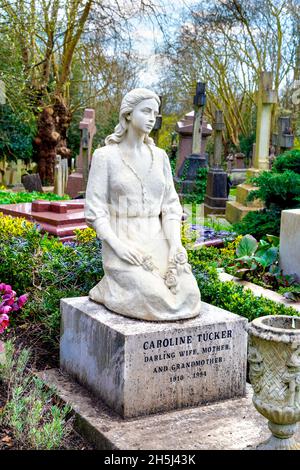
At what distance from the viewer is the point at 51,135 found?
2255 centimetres

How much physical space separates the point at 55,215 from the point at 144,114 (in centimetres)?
570

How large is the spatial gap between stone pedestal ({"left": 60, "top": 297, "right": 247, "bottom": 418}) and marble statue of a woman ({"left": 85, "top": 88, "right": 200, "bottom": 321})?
5.8 inches

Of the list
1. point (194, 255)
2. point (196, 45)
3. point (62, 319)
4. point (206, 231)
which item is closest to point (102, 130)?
point (196, 45)

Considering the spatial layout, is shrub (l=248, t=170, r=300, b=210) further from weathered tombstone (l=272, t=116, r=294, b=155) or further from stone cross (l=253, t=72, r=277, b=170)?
stone cross (l=253, t=72, r=277, b=170)

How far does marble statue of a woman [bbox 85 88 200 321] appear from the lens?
4730 mm

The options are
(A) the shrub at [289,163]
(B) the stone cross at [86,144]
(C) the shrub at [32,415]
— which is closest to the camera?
(C) the shrub at [32,415]

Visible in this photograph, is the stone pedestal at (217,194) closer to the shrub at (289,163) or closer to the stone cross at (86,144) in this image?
the stone cross at (86,144)

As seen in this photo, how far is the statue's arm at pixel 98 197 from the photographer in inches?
195

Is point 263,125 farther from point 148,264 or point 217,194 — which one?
point 148,264

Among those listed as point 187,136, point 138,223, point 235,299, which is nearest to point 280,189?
point 235,299

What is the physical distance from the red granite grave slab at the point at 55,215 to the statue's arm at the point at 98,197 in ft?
15.7

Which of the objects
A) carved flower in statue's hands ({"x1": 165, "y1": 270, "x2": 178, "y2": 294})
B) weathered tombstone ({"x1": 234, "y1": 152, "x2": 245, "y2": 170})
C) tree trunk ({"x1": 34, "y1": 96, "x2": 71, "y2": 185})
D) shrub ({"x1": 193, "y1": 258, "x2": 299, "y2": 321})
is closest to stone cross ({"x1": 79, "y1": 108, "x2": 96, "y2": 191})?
tree trunk ({"x1": 34, "y1": 96, "x2": 71, "y2": 185})

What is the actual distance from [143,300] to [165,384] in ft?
2.02

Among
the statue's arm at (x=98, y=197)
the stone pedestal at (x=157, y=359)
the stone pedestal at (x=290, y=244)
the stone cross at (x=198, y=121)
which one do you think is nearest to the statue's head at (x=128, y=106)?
the statue's arm at (x=98, y=197)
